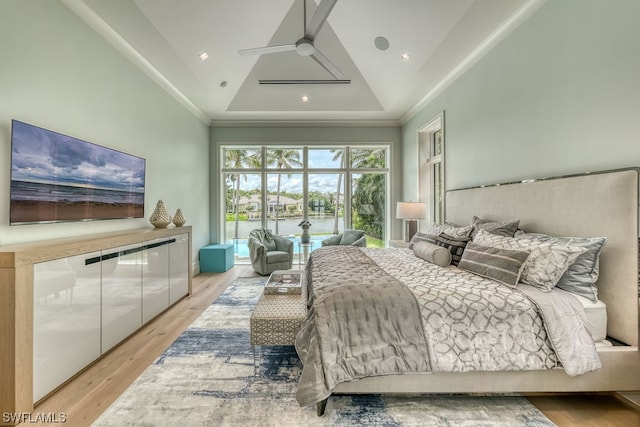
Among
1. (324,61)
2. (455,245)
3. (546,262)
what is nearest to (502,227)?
(455,245)

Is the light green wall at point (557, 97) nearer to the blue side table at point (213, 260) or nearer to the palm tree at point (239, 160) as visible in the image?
the palm tree at point (239, 160)

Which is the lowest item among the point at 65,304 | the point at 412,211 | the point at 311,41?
the point at 65,304

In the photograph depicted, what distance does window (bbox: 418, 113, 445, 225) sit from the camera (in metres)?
4.46

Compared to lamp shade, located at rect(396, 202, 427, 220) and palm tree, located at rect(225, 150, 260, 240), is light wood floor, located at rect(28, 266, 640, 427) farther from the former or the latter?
palm tree, located at rect(225, 150, 260, 240)

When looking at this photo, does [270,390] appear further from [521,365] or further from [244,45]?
[244,45]

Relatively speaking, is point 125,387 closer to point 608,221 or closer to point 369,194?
point 608,221

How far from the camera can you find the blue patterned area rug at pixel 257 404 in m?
1.61

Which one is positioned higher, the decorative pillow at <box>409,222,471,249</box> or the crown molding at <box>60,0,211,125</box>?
the crown molding at <box>60,0,211,125</box>

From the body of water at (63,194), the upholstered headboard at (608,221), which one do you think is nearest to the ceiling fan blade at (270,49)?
the body of water at (63,194)

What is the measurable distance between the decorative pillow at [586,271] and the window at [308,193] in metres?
4.03

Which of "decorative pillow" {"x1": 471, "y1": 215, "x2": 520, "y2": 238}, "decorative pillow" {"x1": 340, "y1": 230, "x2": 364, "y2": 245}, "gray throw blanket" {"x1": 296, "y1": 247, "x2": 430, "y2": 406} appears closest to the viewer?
"gray throw blanket" {"x1": 296, "y1": 247, "x2": 430, "y2": 406}

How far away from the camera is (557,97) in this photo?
2.18m

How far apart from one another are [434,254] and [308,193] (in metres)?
3.59

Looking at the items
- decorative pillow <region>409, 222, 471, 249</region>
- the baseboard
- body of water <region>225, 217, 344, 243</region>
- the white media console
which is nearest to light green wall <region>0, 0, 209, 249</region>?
the white media console
